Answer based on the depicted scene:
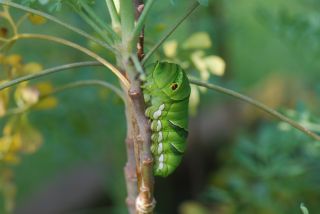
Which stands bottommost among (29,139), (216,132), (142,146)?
(216,132)

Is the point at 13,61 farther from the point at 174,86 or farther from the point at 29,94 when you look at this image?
the point at 174,86

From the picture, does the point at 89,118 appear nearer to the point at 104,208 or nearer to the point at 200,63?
the point at 104,208

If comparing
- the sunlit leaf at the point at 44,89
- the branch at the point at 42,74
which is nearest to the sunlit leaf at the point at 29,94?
the sunlit leaf at the point at 44,89

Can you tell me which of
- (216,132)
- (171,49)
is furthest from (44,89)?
(216,132)

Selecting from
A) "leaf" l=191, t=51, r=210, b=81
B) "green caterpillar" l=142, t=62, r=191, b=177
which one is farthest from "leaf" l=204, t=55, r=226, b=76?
"green caterpillar" l=142, t=62, r=191, b=177

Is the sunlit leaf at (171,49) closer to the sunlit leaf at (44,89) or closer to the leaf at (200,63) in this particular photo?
the leaf at (200,63)

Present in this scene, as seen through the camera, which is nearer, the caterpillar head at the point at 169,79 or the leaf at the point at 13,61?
the caterpillar head at the point at 169,79

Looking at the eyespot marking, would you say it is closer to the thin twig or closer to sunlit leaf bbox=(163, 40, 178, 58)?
the thin twig
